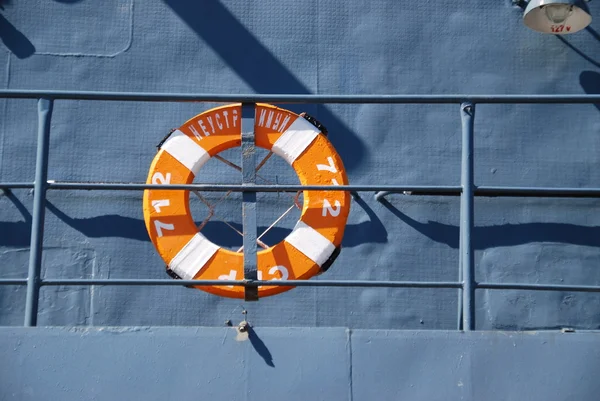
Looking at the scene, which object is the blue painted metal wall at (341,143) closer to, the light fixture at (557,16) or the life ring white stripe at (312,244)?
the light fixture at (557,16)

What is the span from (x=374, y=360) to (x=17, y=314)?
202 centimetres

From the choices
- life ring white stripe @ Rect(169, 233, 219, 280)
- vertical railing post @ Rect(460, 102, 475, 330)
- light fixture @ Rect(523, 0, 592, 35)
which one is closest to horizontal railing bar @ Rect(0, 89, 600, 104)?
vertical railing post @ Rect(460, 102, 475, 330)

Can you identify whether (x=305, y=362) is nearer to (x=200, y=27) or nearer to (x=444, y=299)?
(x=444, y=299)

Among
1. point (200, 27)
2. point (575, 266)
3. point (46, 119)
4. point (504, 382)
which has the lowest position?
point (504, 382)

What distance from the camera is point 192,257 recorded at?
3.64 m

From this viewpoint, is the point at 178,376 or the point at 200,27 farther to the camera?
the point at 200,27

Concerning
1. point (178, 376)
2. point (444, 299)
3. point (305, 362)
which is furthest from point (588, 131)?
point (178, 376)

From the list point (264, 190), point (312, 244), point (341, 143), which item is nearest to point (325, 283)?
point (264, 190)

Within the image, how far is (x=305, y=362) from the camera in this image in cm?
280

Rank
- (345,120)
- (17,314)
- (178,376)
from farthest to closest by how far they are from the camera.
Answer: (345,120) < (17,314) < (178,376)

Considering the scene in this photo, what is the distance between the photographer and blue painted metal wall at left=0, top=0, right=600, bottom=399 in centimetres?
424

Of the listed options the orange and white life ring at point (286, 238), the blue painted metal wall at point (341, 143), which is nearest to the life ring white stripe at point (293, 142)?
the orange and white life ring at point (286, 238)

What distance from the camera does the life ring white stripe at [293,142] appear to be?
3.73 metres

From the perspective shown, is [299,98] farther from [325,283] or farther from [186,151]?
[186,151]
